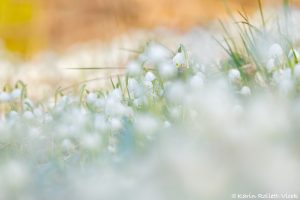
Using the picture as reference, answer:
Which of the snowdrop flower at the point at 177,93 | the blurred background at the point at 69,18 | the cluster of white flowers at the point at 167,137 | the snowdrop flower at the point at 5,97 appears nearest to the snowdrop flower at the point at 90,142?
the cluster of white flowers at the point at 167,137

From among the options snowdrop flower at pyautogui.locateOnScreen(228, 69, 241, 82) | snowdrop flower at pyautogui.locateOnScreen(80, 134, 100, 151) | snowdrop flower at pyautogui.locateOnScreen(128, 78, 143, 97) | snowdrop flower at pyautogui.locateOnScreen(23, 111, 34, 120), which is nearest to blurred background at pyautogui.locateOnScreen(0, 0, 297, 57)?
snowdrop flower at pyautogui.locateOnScreen(23, 111, 34, 120)

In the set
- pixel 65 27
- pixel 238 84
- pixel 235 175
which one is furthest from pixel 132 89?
pixel 65 27

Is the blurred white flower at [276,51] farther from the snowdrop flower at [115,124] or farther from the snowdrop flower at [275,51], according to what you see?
the snowdrop flower at [115,124]

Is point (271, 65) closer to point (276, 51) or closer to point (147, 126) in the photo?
point (276, 51)

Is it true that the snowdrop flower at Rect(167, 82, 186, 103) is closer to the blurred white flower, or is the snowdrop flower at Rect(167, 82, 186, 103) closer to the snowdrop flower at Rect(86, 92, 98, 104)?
the blurred white flower

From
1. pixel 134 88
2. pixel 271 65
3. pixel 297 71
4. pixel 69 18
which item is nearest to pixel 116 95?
pixel 134 88

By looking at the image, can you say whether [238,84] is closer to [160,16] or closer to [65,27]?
[160,16]
